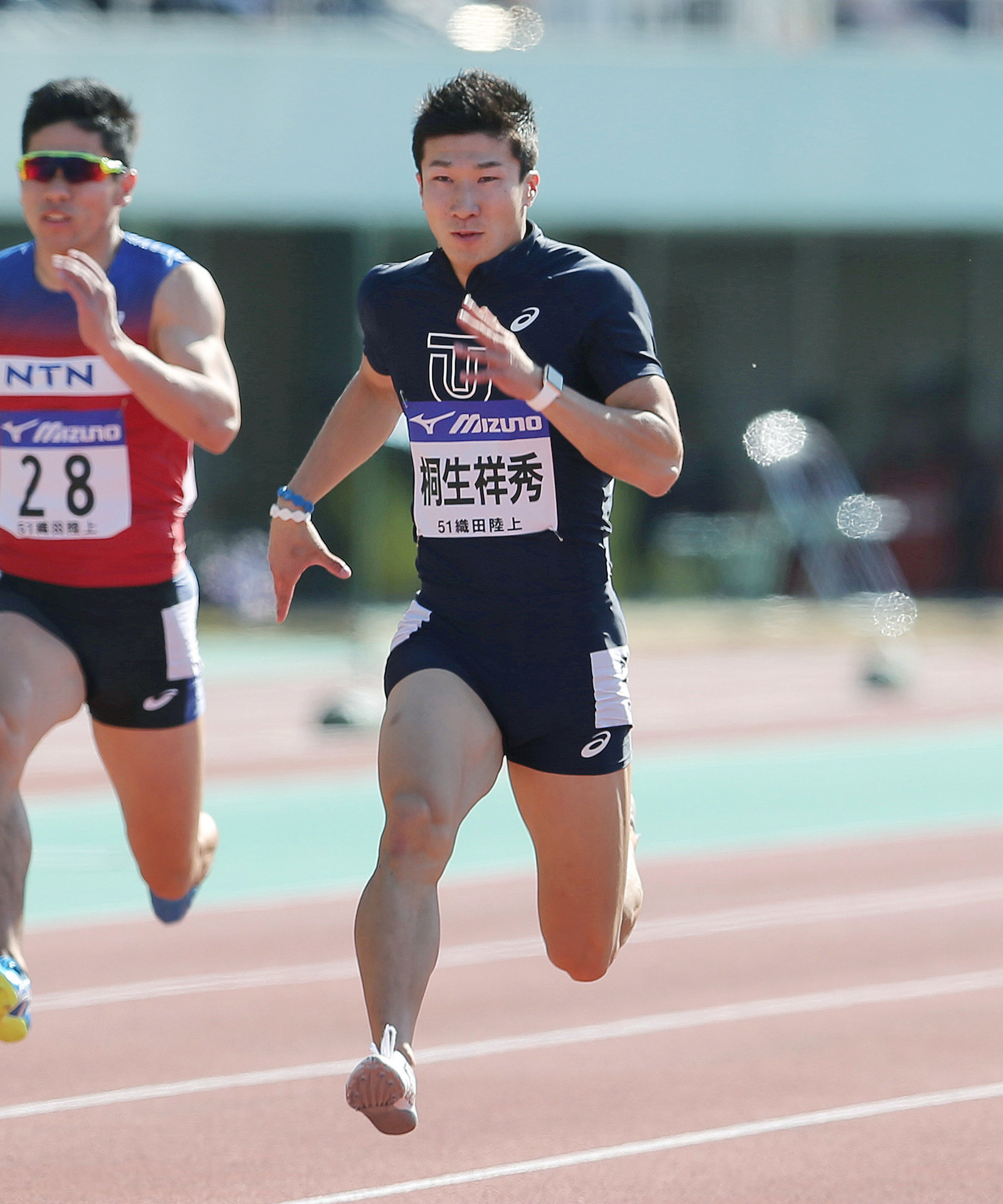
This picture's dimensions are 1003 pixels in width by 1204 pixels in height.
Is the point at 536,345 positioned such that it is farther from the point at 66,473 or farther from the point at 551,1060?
the point at 551,1060

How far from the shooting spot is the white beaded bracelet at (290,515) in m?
4.73

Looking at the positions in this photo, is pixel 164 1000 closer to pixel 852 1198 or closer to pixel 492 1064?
pixel 492 1064

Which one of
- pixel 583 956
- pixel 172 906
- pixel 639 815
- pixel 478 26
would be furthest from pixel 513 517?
pixel 478 26

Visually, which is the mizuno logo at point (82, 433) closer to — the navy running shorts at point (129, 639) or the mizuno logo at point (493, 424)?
the navy running shorts at point (129, 639)

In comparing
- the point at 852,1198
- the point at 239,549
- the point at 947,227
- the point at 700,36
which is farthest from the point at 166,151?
the point at 852,1198

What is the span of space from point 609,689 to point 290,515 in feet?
2.88

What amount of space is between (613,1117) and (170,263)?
2619mm

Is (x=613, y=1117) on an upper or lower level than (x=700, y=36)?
lower

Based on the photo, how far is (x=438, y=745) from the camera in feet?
13.6

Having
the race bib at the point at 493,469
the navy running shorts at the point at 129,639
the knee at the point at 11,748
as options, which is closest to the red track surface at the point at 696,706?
the navy running shorts at the point at 129,639

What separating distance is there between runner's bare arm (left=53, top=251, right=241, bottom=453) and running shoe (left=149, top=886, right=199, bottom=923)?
1.40 metres

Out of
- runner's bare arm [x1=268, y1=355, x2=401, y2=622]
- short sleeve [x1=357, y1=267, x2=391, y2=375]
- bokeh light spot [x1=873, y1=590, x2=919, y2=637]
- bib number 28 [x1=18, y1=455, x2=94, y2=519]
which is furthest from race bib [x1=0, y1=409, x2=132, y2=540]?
bokeh light spot [x1=873, y1=590, x2=919, y2=637]

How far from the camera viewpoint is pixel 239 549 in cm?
2033

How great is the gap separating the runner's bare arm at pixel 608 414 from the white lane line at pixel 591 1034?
104 inches
